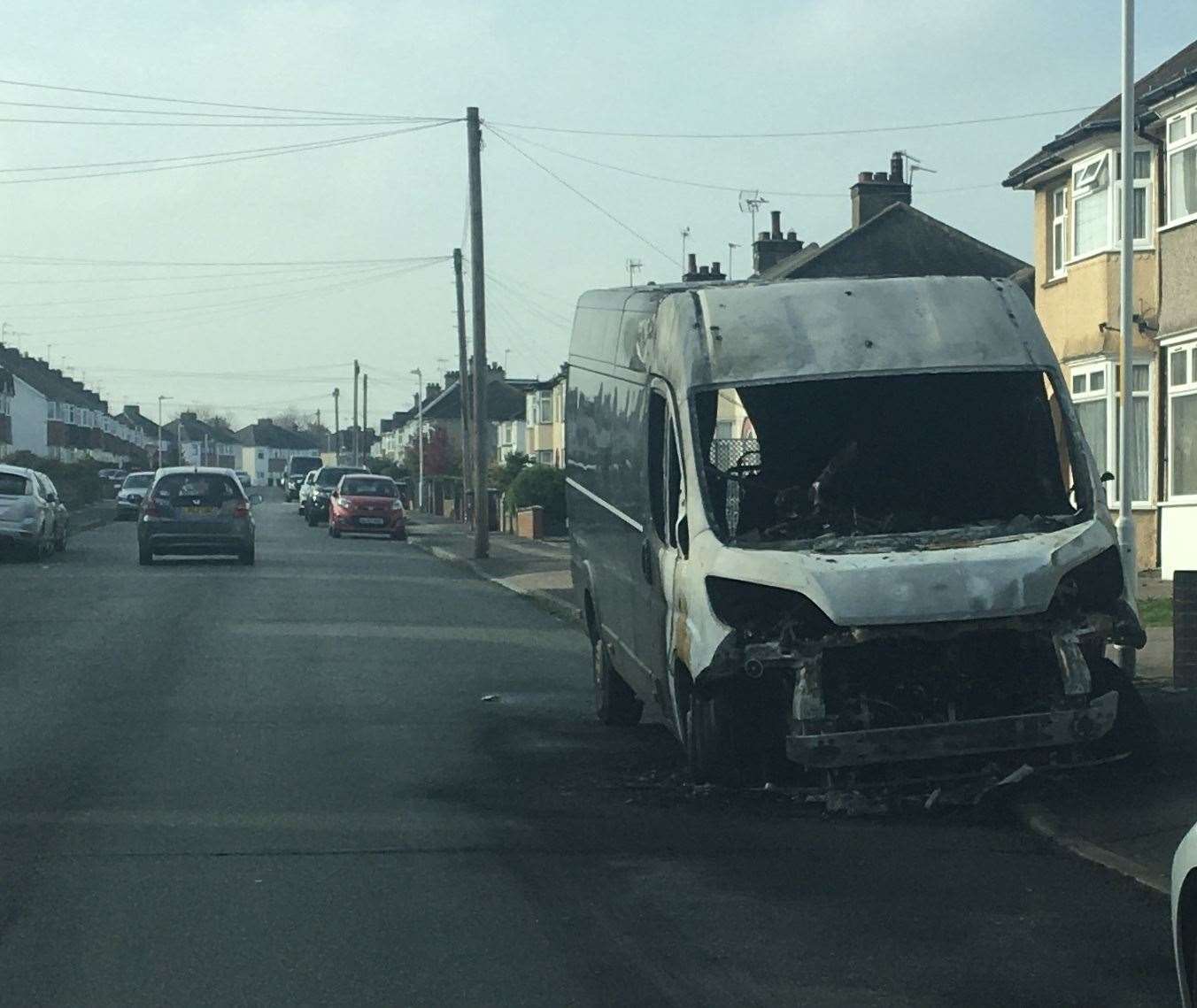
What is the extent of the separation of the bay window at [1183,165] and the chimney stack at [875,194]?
1104 inches

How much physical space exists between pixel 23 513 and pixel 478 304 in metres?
9.43

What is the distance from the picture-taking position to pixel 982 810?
352 inches

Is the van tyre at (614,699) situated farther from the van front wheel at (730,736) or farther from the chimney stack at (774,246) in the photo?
the chimney stack at (774,246)

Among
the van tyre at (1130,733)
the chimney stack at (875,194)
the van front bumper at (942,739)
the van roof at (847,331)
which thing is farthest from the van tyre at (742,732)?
the chimney stack at (875,194)

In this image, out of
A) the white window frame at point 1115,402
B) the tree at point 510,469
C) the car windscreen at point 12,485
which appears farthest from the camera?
the tree at point 510,469

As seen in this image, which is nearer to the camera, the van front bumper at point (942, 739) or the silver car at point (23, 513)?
the van front bumper at point (942, 739)

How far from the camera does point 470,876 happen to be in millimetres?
7523

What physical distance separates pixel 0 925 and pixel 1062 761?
4.98 metres

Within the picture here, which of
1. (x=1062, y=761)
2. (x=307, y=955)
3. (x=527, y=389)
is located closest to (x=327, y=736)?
(x=1062, y=761)

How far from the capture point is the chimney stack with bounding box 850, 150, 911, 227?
2093 inches

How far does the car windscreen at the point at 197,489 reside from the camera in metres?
31.3

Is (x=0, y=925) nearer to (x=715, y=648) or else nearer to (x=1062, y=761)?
(x=715, y=648)

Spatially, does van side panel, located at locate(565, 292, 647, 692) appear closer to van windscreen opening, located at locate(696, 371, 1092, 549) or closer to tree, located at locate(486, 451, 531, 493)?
van windscreen opening, located at locate(696, 371, 1092, 549)

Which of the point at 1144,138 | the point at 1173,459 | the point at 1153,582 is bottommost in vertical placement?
the point at 1153,582
